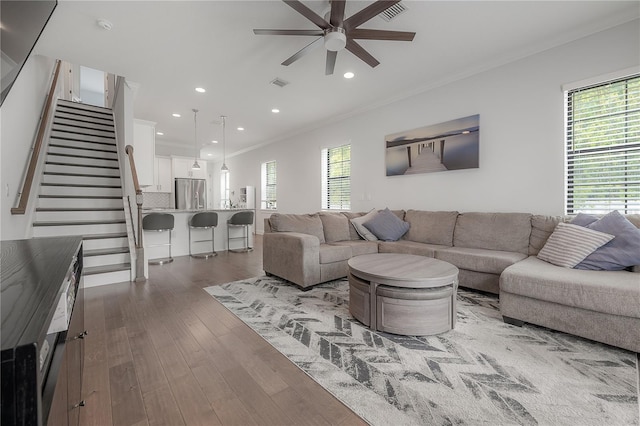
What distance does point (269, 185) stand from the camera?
8055 millimetres

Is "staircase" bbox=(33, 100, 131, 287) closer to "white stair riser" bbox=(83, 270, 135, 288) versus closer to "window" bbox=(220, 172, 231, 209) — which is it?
"white stair riser" bbox=(83, 270, 135, 288)

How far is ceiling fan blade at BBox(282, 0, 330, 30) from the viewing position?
207 centimetres

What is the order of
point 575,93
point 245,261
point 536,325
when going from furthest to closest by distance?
point 245,261 < point 575,93 < point 536,325

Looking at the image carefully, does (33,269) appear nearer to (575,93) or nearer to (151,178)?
(575,93)

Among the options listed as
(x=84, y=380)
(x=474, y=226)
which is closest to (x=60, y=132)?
(x=84, y=380)

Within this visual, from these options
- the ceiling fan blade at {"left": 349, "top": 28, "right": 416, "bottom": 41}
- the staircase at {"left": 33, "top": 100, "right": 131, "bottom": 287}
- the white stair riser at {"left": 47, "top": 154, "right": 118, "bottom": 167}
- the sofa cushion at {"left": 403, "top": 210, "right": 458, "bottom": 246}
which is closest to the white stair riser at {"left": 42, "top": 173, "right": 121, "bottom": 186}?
the staircase at {"left": 33, "top": 100, "right": 131, "bottom": 287}

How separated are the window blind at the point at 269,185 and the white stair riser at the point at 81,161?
3.78 meters

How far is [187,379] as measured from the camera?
5.27ft

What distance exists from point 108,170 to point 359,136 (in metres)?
4.65

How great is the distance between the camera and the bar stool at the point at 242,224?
5680 millimetres

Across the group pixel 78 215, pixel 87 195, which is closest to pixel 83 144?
pixel 87 195

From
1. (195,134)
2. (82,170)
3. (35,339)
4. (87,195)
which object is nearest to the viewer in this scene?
(35,339)

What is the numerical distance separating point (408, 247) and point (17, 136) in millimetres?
4622

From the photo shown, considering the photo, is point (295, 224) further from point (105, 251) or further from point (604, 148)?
point (604, 148)
